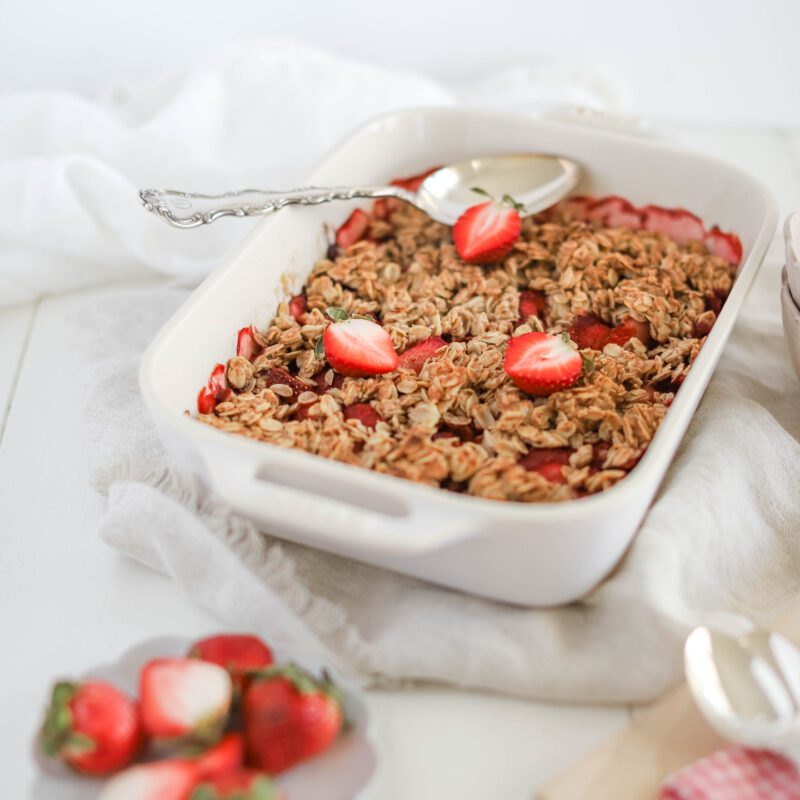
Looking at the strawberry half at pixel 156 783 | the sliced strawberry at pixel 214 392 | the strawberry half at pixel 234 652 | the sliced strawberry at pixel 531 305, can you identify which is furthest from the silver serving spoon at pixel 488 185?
the strawberry half at pixel 156 783

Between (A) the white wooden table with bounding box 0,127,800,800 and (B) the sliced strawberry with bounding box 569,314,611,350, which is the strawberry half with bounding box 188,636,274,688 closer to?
(A) the white wooden table with bounding box 0,127,800,800

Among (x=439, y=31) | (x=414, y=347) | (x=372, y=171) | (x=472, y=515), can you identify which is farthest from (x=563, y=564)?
(x=439, y=31)

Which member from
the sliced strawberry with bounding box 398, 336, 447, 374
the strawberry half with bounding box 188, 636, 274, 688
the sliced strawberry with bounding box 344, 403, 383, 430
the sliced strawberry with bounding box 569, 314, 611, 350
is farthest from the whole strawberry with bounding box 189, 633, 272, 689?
the sliced strawberry with bounding box 569, 314, 611, 350

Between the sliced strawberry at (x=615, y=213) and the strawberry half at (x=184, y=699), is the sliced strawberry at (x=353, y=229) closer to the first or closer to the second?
the sliced strawberry at (x=615, y=213)

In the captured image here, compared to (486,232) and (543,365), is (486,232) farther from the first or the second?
(543,365)

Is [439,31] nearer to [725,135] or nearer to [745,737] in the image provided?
[725,135]
